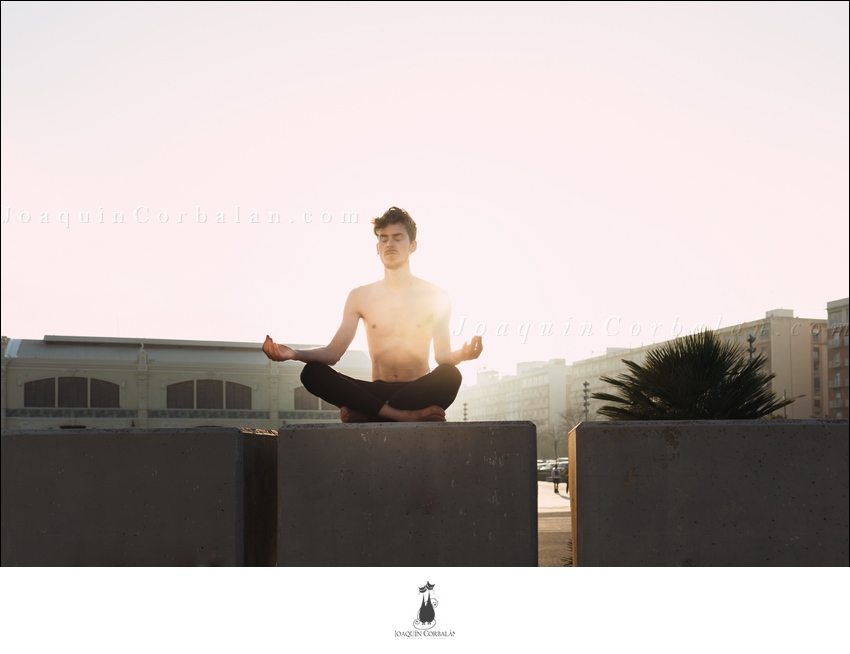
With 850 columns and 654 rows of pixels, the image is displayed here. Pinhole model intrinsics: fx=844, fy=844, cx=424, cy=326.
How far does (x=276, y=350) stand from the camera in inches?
136

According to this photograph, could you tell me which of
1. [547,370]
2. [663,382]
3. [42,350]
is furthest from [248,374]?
[547,370]

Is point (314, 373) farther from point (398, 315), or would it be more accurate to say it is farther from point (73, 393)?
point (73, 393)

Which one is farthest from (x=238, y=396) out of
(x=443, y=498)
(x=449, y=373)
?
(x=443, y=498)

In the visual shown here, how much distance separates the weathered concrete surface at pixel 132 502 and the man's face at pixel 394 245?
49.2 inches

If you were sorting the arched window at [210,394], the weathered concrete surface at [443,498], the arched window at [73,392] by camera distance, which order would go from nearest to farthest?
the weathered concrete surface at [443,498] → the arched window at [73,392] → the arched window at [210,394]

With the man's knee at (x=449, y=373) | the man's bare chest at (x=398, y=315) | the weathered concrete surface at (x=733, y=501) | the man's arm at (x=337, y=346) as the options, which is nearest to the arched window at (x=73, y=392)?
the man's arm at (x=337, y=346)

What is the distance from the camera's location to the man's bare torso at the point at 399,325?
383 centimetres

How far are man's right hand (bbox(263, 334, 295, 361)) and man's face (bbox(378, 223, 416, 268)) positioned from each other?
2.35 ft

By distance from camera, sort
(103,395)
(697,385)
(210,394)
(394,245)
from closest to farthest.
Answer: (394,245)
(697,385)
(103,395)
(210,394)

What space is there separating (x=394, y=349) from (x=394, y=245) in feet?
1.66

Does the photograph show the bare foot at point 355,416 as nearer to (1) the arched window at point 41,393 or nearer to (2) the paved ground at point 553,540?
(2) the paved ground at point 553,540

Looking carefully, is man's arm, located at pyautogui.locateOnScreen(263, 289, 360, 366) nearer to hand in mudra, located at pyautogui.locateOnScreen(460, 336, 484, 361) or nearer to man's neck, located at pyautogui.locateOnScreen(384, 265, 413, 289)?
man's neck, located at pyautogui.locateOnScreen(384, 265, 413, 289)

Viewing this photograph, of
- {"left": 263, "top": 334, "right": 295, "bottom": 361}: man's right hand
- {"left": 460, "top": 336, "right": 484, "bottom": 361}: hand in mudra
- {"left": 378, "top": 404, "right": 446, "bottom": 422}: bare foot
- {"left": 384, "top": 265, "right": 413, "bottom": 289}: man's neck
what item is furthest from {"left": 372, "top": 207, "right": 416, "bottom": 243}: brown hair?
{"left": 378, "top": 404, "right": 446, "bottom": 422}: bare foot
